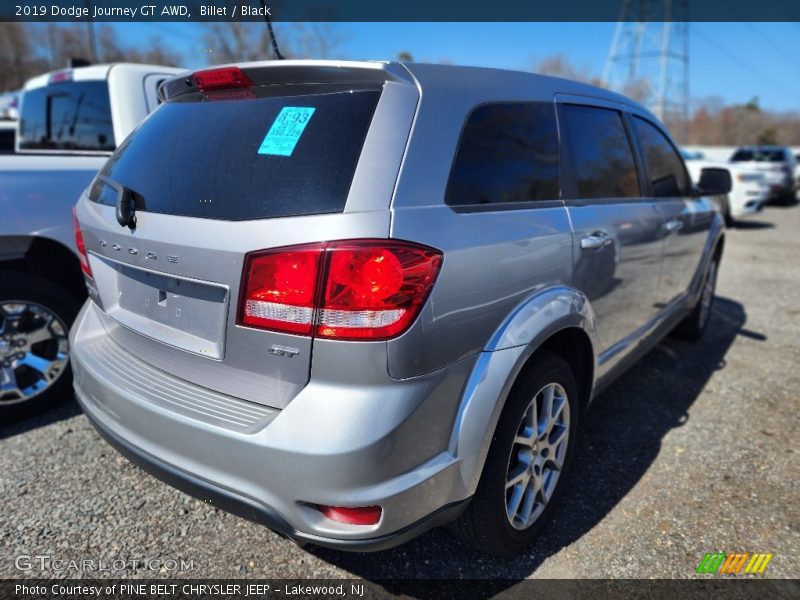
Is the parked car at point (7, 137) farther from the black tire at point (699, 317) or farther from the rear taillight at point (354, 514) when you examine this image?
the black tire at point (699, 317)

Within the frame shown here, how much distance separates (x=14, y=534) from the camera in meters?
2.21

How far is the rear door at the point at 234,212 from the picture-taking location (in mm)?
1547

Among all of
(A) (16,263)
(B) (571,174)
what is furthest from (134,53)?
(B) (571,174)

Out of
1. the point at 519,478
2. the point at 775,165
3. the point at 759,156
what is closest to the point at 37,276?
the point at 519,478

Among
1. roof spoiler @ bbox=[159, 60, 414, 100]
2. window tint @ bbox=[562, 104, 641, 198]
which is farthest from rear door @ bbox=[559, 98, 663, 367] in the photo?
roof spoiler @ bbox=[159, 60, 414, 100]

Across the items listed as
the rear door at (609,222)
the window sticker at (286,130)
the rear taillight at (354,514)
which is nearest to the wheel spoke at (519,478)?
the rear taillight at (354,514)

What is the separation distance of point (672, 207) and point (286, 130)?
2682 mm

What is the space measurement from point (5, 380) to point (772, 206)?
66.6 ft

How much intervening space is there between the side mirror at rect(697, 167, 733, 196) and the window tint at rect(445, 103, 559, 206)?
229cm

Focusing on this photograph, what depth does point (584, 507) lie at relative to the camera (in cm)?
253

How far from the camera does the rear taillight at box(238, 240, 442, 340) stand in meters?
1.49

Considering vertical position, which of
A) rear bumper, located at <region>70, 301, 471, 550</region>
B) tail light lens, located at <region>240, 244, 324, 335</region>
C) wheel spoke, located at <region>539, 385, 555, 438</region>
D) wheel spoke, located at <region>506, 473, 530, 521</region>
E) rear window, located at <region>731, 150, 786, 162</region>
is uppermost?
tail light lens, located at <region>240, 244, 324, 335</region>

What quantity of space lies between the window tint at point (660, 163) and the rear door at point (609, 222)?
0.25 m

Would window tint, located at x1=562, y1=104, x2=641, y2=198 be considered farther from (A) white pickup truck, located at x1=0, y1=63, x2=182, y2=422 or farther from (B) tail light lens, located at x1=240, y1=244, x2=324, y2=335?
(A) white pickup truck, located at x1=0, y1=63, x2=182, y2=422
